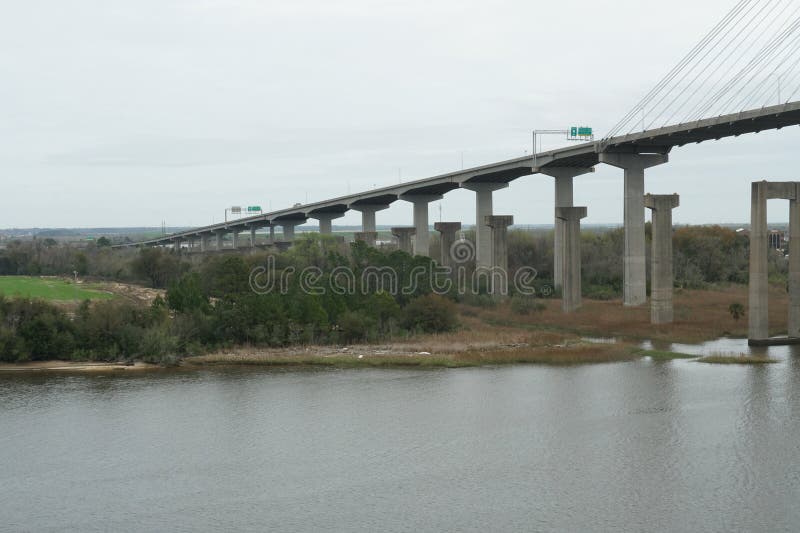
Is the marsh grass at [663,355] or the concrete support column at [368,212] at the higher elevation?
the concrete support column at [368,212]

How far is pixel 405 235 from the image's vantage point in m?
63.8

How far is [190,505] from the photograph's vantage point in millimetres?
19047

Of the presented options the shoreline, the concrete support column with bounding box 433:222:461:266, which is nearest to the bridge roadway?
the concrete support column with bounding box 433:222:461:266

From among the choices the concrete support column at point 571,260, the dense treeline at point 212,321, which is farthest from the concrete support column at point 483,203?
the dense treeline at point 212,321

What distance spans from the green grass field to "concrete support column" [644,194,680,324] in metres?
29.9

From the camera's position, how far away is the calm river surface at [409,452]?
723 inches

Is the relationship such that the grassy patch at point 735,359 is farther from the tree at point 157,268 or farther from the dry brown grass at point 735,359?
the tree at point 157,268

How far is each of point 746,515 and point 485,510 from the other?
4853 mm

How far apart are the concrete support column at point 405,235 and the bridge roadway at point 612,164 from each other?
2.60 m

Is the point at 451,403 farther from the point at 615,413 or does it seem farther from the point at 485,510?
the point at 485,510

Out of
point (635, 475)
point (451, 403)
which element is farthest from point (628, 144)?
point (635, 475)

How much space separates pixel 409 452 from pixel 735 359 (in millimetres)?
15276

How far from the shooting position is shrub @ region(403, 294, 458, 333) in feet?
136

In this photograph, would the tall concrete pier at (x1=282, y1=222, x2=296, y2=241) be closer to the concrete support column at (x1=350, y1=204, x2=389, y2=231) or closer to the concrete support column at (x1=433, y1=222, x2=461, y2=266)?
the concrete support column at (x1=350, y1=204, x2=389, y2=231)
